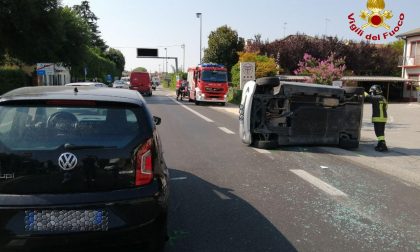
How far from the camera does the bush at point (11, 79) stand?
90.5 ft

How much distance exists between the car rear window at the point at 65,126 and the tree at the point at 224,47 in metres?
49.8

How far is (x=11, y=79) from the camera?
96.4ft

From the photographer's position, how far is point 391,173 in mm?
8641

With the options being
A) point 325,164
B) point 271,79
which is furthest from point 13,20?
point 325,164

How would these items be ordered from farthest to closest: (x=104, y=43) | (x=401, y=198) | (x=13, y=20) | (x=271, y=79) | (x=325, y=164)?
(x=104, y=43) < (x=13, y=20) < (x=271, y=79) < (x=325, y=164) < (x=401, y=198)

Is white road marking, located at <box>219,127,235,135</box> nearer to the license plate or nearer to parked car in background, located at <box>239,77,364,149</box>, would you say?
parked car in background, located at <box>239,77,364,149</box>

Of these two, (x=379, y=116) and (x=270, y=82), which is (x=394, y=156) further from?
(x=270, y=82)

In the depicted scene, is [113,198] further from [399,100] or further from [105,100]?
[399,100]

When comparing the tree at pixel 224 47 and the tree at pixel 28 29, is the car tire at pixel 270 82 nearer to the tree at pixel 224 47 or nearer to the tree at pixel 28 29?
the tree at pixel 28 29

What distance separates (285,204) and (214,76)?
996 inches

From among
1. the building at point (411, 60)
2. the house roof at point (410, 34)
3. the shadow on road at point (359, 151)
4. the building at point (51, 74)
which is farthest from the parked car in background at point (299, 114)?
the house roof at point (410, 34)

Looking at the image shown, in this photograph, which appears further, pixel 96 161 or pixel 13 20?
pixel 13 20

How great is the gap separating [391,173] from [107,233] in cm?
650

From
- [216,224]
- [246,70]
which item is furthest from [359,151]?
[246,70]
